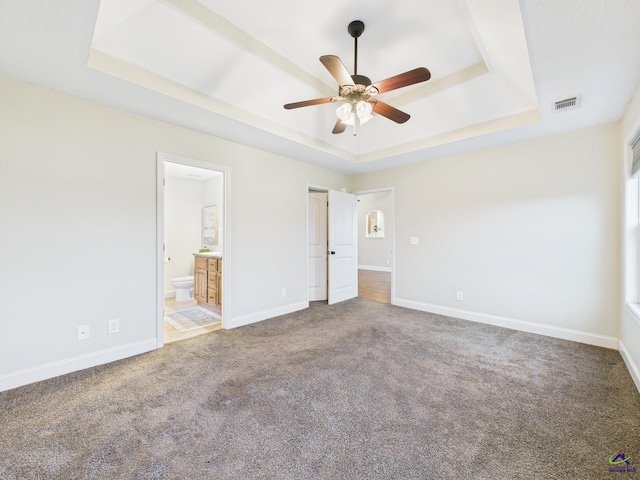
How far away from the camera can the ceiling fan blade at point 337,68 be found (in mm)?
1784

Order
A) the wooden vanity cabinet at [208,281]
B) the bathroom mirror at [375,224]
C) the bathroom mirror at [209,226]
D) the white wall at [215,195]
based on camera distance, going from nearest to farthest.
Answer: the wooden vanity cabinet at [208,281] → the white wall at [215,195] → the bathroom mirror at [209,226] → the bathroom mirror at [375,224]

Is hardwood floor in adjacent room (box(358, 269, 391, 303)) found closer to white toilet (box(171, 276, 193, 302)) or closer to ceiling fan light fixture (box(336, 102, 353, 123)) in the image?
white toilet (box(171, 276, 193, 302))

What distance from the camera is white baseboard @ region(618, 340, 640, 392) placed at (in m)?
2.19

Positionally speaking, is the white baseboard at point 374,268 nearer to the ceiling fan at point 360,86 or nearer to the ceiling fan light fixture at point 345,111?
the ceiling fan at point 360,86

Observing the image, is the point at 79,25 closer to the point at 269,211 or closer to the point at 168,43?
the point at 168,43

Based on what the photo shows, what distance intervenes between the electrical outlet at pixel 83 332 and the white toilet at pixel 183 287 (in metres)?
2.57

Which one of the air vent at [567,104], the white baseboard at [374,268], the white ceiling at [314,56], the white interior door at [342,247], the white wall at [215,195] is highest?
the white ceiling at [314,56]

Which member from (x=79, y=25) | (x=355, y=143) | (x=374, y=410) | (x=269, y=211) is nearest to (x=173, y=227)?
(x=269, y=211)

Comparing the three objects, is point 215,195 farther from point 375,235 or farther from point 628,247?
point 628,247

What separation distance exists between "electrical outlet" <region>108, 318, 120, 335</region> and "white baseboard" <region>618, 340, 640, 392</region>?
4554 mm

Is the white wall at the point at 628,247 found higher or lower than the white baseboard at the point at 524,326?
higher

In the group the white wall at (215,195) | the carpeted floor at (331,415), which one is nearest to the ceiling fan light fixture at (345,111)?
the carpeted floor at (331,415)
